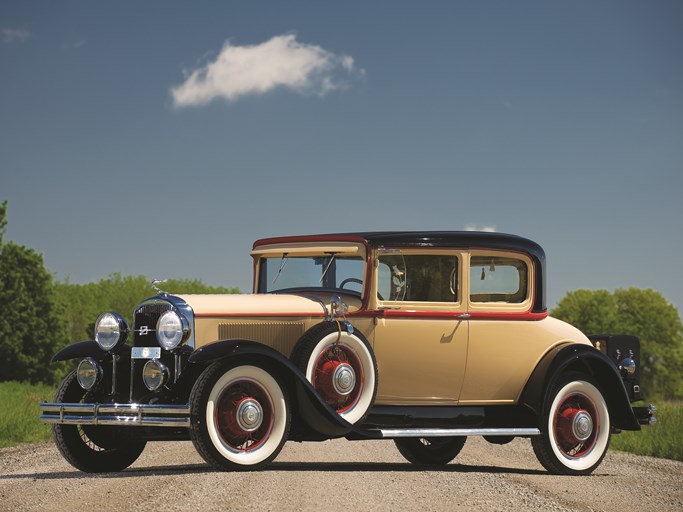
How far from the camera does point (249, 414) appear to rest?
24.3 ft

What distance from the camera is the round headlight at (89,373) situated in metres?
8.16

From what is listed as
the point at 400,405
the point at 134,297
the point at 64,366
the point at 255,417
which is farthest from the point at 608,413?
the point at 134,297

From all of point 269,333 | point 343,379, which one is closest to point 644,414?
point 343,379

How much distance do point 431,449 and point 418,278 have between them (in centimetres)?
301

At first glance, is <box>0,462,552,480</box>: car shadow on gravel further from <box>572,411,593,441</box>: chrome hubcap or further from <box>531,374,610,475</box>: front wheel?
<box>572,411,593,441</box>: chrome hubcap

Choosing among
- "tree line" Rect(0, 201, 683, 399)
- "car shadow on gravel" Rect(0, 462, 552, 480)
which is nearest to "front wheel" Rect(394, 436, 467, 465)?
"car shadow on gravel" Rect(0, 462, 552, 480)

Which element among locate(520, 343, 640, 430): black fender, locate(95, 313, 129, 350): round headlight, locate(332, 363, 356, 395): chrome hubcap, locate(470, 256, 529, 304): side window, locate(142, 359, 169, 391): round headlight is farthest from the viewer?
locate(520, 343, 640, 430): black fender

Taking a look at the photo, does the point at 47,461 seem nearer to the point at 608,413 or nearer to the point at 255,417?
the point at 255,417

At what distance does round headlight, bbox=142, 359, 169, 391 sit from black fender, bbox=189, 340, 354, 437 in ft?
1.07

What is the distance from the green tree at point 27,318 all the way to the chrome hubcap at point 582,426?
4799 centimetres

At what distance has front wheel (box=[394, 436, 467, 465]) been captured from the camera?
1087cm

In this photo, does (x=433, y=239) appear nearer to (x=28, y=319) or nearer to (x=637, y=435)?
(x=637, y=435)

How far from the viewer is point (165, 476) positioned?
7555 mm

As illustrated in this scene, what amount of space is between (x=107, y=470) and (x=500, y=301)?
14.1 ft
